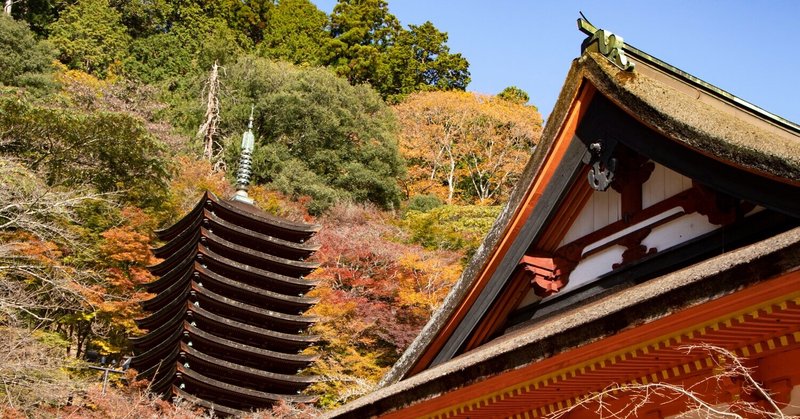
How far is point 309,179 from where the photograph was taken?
25656 millimetres

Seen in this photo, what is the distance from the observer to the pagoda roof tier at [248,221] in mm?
14180

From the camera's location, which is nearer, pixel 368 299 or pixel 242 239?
pixel 242 239

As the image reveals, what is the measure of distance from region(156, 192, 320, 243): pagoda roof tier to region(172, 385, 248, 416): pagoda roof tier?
10.6ft

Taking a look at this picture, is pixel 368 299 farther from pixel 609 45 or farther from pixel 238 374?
pixel 609 45

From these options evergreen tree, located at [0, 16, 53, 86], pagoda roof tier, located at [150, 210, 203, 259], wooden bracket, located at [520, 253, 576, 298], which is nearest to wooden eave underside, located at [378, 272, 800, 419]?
wooden bracket, located at [520, 253, 576, 298]

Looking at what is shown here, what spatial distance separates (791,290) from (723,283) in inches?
9.2

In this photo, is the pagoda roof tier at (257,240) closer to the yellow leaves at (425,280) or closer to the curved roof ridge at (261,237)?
the curved roof ridge at (261,237)

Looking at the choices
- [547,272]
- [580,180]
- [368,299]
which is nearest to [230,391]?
[368,299]

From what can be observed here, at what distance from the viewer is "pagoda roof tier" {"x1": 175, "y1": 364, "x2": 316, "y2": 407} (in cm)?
1246

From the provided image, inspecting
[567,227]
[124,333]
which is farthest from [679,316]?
[124,333]

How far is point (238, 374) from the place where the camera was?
42.7 feet

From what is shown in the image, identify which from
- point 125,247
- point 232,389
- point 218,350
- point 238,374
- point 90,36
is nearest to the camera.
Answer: point 232,389

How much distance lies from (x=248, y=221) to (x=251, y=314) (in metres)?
1.89

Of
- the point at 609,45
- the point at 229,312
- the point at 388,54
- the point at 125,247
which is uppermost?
the point at 388,54
